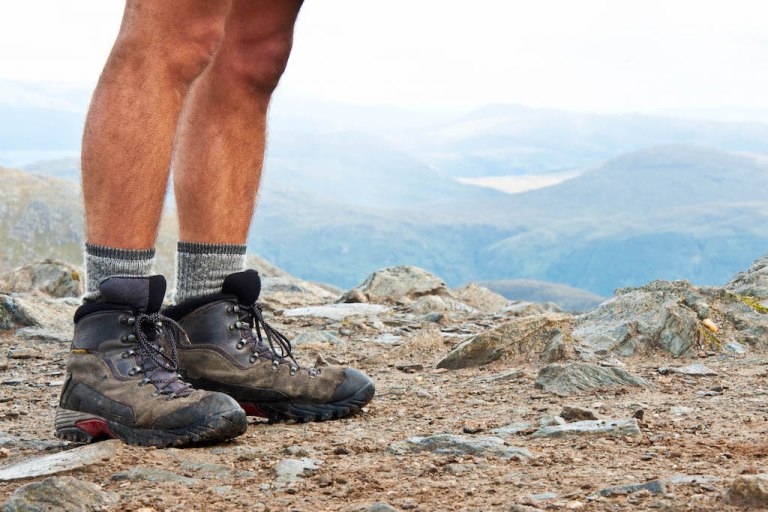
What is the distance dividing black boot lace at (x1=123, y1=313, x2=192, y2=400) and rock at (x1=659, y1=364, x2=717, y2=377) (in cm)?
285

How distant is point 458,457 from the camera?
10.5 feet

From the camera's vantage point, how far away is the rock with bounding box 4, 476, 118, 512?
8.57 feet

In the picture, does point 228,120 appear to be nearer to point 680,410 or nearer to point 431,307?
point 680,410

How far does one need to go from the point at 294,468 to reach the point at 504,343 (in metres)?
2.96

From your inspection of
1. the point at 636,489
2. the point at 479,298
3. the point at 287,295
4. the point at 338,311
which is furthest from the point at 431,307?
the point at 636,489

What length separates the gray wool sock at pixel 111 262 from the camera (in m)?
3.45

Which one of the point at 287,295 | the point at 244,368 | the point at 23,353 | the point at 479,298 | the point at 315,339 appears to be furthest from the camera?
the point at 479,298

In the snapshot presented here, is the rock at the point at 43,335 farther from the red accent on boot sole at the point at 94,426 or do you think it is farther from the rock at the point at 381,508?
the rock at the point at 381,508

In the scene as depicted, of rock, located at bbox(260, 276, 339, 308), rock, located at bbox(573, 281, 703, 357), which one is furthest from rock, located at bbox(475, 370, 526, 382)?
rock, located at bbox(260, 276, 339, 308)

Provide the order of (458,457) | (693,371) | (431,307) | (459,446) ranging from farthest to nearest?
(431,307)
(693,371)
(459,446)
(458,457)

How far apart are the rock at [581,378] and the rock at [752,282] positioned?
273 centimetres

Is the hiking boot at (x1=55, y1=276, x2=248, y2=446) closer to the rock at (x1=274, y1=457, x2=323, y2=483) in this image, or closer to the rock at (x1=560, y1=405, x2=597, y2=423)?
the rock at (x1=274, y1=457, x2=323, y2=483)

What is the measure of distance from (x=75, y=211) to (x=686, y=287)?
446ft

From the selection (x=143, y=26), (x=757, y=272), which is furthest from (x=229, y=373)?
(x=757, y=272)
